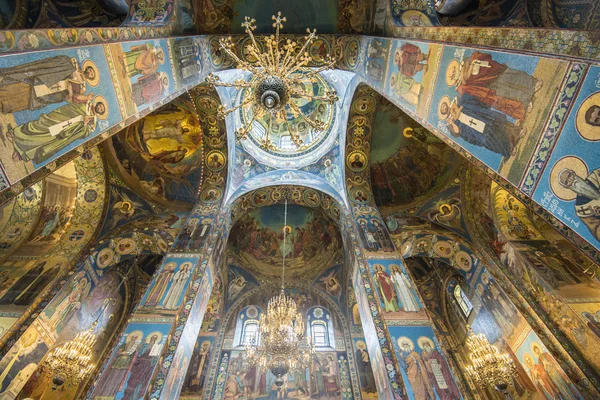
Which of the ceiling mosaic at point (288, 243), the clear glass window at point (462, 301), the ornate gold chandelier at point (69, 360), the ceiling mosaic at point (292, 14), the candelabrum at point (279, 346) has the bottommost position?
the ornate gold chandelier at point (69, 360)

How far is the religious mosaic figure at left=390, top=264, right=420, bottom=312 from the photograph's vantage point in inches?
255

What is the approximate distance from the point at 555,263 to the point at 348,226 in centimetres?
509

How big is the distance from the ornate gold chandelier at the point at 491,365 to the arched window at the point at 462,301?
1.92 m

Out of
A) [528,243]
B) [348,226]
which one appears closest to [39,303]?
[348,226]

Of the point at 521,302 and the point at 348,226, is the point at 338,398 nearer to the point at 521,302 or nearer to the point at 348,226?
the point at 348,226

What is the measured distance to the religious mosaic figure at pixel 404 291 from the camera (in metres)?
6.48

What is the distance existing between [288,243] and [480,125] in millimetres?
9173

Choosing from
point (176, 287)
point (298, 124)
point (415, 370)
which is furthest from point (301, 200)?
point (415, 370)

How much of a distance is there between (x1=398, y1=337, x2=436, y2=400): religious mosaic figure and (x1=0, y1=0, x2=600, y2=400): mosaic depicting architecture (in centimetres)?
3

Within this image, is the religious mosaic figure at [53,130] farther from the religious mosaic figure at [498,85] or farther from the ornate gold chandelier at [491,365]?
the ornate gold chandelier at [491,365]

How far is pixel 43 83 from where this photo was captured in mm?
3684

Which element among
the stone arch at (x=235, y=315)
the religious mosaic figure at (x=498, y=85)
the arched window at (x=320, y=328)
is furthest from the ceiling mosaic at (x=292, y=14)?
the arched window at (x=320, y=328)

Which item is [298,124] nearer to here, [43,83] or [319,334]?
[319,334]

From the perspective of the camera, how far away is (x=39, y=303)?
6.68m
